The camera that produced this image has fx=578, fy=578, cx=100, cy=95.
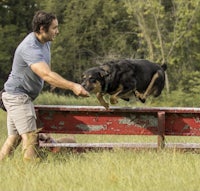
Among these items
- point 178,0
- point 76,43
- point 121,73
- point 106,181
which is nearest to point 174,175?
point 106,181

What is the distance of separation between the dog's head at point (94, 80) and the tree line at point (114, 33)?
30841mm

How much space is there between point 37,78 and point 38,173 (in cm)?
131

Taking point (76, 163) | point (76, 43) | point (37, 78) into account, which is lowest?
point (76, 43)

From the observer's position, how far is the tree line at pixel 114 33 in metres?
39.7

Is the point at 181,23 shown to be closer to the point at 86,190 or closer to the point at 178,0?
the point at 178,0

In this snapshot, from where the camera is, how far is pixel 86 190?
5.21 meters

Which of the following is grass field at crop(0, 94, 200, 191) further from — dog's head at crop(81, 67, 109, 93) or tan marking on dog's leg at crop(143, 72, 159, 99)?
tan marking on dog's leg at crop(143, 72, 159, 99)

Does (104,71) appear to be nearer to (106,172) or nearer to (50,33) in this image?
(50,33)

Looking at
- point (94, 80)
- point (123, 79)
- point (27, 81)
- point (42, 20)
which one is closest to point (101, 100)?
point (94, 80)

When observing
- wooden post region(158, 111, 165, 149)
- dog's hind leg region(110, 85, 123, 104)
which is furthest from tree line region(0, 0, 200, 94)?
wooden post region(158, 111, 165, 149)

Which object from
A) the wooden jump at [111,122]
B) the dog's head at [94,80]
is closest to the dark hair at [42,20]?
the wooden jump at [111,122]

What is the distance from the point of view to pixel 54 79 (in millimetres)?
6078

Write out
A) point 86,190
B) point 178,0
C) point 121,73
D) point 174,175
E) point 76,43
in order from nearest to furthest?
point 86,190
point 174,175
point 121,73
point 178,0
point 76,43

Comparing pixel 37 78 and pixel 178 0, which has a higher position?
pixel 37 78
